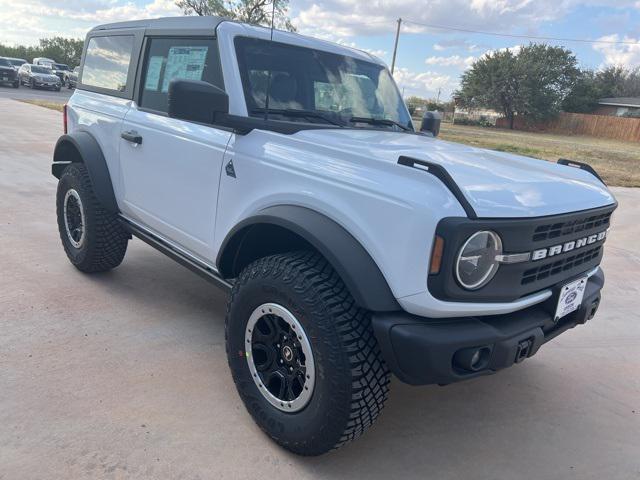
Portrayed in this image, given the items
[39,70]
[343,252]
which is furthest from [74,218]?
[39,70]

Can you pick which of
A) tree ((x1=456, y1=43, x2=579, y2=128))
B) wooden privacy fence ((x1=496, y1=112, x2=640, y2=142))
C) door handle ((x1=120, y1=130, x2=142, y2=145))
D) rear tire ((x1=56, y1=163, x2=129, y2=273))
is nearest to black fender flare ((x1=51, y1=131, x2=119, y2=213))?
rear tire ((x1=56, y1=163, x2=129, y2=273))

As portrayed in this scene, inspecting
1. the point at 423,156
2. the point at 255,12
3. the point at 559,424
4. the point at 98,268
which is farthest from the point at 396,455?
the point at 255,12

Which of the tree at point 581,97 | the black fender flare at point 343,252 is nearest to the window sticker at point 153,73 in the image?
the black fender flare at point 343,252

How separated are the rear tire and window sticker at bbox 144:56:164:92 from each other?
0.88m

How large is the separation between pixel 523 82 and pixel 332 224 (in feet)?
185

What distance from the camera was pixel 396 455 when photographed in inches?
99.7

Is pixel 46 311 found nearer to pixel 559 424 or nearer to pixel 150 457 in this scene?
pixel 150 457

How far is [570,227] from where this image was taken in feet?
7.89

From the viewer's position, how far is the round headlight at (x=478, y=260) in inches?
80.6

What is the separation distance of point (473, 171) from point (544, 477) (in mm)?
1425

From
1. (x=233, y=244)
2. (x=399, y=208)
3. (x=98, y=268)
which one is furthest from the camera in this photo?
(x=98, y=268)

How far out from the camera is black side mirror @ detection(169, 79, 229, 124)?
Answer: 2.54 meters

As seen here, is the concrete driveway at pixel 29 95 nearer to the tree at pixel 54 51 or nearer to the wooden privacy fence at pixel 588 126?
the tree at pixel 54 51

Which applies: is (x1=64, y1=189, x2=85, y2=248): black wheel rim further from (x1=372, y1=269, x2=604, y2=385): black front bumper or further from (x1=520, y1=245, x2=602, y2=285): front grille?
(x1=520, y1=245, x2=602, y2=285): front grille
